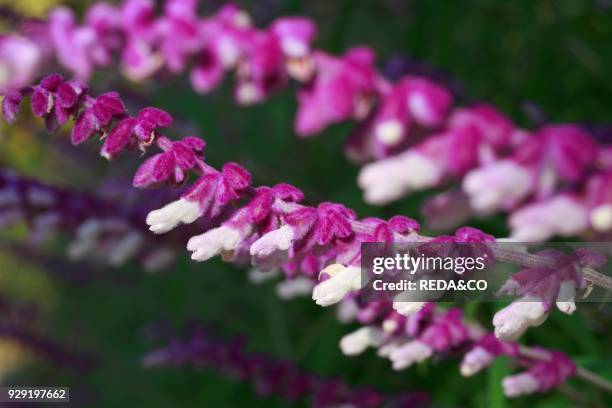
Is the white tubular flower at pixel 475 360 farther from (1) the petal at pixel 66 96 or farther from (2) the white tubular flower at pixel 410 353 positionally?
(1) the petal at pixel 66 96

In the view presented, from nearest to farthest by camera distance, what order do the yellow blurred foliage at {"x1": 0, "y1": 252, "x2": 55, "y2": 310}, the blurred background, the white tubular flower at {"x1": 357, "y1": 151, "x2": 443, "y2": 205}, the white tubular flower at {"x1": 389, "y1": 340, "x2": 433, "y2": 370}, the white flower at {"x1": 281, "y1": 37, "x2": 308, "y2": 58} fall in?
the white tubular flower at {"x1": 389, "y1": 340, "x2": 433, "y2": 370}, the white tubular flower at {"x1": 357, "y1": 151, "x2": 443, "y2": 205}, the white flower at {"x1": 281, "y1": 37, "x2": 308, "y2": 58}, the blurred background, the yellow blurred foliage at {"x1": 0, "y1": 252, "x2": 55, "y2": 310}

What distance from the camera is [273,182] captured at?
1.67m

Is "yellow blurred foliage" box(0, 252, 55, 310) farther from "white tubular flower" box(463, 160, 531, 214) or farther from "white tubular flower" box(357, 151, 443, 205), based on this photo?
"white tubular flower" box(463, 160, 531, 214)

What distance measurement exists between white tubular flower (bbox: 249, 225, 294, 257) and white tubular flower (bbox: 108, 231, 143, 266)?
590 millimetres

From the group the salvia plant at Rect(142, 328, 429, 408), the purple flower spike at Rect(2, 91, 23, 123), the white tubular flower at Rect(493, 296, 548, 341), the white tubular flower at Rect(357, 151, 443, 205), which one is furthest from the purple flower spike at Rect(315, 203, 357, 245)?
the white tubular flower at Rect(357, 151, 443, 205)

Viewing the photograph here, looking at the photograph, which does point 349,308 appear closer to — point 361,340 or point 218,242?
point 361,340

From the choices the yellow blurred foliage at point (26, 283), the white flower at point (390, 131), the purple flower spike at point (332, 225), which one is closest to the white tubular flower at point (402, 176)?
the white flower at point (390, 131)

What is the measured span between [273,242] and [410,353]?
0.65 feet

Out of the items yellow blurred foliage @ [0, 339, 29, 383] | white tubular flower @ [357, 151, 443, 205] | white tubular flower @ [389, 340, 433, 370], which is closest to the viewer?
white tubular flower @ [389, 340, 433, 370]

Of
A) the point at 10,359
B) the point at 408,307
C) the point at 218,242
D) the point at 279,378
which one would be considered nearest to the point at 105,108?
the point at 218,242

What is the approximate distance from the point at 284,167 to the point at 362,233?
1268 mm

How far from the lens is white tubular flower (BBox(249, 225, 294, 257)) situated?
0.55 metres

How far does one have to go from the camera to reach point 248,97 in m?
1.22

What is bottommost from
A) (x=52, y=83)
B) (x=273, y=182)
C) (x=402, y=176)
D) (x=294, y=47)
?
(x=52, y=83)
